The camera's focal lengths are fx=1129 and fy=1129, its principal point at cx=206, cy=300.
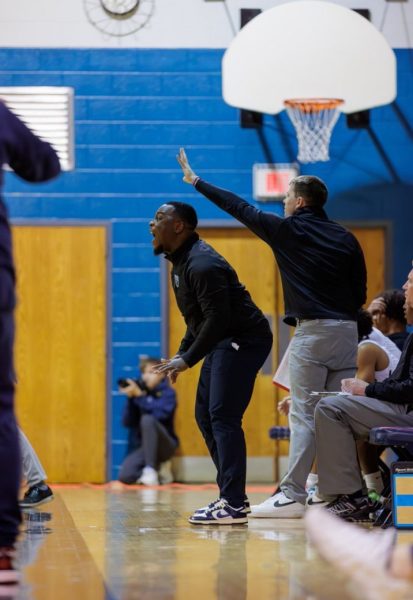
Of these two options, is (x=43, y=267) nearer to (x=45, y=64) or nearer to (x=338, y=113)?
(x=45, y=64)

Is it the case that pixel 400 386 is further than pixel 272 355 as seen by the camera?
No

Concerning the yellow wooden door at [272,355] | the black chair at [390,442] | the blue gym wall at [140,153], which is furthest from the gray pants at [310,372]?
the blue gym wall at [140,153]

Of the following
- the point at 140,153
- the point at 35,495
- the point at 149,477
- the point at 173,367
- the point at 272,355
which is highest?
the point at 140,153

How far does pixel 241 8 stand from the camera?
29.8ft

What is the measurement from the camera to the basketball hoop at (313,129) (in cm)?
867

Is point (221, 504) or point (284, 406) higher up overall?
point (284, 406)

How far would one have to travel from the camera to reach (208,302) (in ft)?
17.0

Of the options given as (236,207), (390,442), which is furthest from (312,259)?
(390,442)

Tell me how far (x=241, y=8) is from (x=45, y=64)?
1637 millimetres

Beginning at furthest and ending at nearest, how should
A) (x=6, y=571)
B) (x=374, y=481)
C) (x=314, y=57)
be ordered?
(x=314, y=57) → (x=374, y=481) → (x=6, y=571)

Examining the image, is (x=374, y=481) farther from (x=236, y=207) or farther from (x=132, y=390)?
(x=132, y=390)

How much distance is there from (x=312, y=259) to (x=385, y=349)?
0.77m

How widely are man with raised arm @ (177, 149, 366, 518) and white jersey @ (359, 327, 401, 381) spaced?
31cm

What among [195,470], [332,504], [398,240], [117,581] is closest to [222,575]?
[117,581]
